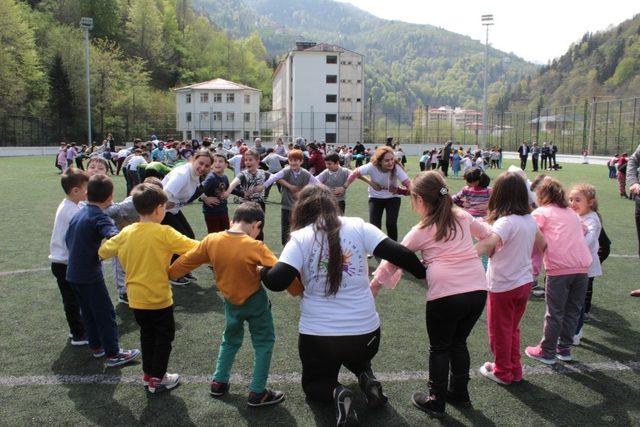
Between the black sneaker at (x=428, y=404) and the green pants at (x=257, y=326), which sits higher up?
the green pants at (x=257, y=326)

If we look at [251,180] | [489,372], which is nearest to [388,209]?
[251,180]

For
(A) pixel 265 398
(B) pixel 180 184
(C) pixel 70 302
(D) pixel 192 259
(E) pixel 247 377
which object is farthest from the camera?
(B) pixel 180 184

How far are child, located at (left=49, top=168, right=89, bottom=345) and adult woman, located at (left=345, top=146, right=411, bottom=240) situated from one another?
4101 millimetres

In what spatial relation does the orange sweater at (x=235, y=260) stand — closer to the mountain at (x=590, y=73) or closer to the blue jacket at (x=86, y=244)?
the blue jacket at (x=86, y=244)

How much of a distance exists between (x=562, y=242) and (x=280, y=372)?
2666 millimetres

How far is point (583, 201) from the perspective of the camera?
5.11 meters

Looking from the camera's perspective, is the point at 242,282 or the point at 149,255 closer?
the point at 242,282

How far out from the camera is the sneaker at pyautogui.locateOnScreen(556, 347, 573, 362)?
466 centimetres

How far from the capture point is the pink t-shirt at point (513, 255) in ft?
12.9

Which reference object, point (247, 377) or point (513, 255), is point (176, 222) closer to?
point (247, 377)

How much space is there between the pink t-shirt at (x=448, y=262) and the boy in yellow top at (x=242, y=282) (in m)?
0.88

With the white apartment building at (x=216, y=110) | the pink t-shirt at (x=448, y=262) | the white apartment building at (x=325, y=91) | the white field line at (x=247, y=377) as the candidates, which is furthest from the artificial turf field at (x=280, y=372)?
the white apartment building at (x=216, y=110)

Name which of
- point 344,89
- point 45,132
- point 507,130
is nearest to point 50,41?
point 45,132

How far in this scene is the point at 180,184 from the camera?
650 centimetres
